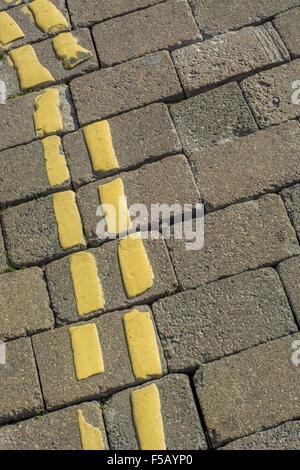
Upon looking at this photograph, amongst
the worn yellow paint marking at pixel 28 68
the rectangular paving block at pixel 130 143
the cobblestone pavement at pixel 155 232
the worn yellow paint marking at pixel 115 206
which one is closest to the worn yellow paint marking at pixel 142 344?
the cobblestone pavement at pixel 155 232

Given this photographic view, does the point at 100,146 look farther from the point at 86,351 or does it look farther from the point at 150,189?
the point at 86,351

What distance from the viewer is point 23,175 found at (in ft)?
11.6

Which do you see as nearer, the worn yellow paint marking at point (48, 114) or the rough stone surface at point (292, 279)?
the rough stone surface at point (292, 279)

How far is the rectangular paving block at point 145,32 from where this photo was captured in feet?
12.6

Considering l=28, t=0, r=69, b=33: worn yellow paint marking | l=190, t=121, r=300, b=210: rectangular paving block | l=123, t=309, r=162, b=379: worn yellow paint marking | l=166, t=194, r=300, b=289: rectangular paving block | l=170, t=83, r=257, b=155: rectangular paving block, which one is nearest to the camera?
l=123, t=309, r=162, b=379: worn yellow paint marking

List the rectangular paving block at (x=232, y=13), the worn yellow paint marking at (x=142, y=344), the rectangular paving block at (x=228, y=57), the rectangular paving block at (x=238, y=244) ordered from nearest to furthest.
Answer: the worn yellow paint marking at (x=142, y=344) < the rectangular paving block at (x=238, y=244) < the rectangular paving block at (x=228, y=57) < the rectangular paving block at (x=232, y=13)

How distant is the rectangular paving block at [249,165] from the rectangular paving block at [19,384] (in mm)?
1466

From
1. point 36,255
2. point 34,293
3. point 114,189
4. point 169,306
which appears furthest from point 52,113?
point 169,306

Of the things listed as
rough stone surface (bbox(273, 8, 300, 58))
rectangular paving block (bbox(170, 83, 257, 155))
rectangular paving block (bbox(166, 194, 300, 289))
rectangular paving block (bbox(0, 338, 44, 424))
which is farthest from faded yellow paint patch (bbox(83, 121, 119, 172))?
rough stone surface (bbox(273, 8, 300, 58))

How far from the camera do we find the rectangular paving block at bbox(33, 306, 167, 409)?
2.91m

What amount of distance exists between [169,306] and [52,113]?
1.70 metres

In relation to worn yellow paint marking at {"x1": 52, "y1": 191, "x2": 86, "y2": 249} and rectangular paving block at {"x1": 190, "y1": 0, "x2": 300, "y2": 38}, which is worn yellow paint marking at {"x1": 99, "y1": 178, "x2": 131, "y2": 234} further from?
rectangular paving block at {"x1": 190, "y1": 0, "x2": 300, "y2": 38}

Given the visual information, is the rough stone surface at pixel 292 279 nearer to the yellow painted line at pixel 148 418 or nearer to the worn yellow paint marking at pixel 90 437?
the yellow painted line at pixel 148 418

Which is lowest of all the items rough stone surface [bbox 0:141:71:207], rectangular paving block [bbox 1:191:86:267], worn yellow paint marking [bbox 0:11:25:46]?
rectangular paving block [bbox 1:191:86:267]
